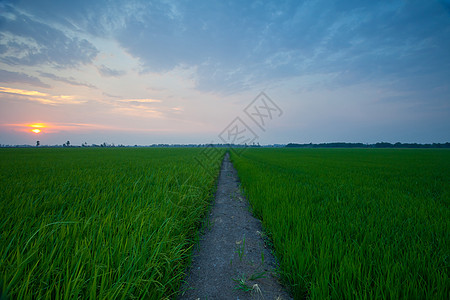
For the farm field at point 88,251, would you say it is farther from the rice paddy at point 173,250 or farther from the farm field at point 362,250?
the farm field at point 362,250

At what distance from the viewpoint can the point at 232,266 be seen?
2000mm

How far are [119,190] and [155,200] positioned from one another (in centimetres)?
111

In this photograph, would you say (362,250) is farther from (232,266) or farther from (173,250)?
(173,250)

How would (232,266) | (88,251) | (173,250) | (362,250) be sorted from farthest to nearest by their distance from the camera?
(232,266), (173,250), (362,250), (88,251)

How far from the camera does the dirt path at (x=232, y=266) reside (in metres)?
1.59

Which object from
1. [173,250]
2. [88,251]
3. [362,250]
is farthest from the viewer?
[173,250]

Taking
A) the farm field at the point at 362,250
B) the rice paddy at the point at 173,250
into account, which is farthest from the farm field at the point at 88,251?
the farm field at the point at 362,250

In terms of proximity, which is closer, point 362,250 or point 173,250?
point 362,250

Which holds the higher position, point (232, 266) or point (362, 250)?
point (362, 250)

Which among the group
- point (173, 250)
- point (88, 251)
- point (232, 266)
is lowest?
point (232, 266)

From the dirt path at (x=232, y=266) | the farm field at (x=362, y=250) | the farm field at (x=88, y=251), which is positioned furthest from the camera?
the dirt path at (x=232, y=266)

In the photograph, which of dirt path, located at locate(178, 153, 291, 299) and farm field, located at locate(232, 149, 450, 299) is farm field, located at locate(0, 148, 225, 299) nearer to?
dirt path, located at locate(178, 153, 291, 299)

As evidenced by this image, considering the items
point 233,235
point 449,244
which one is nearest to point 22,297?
point 233,235

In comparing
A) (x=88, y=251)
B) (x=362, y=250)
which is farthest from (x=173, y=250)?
(x=362, y=250)
